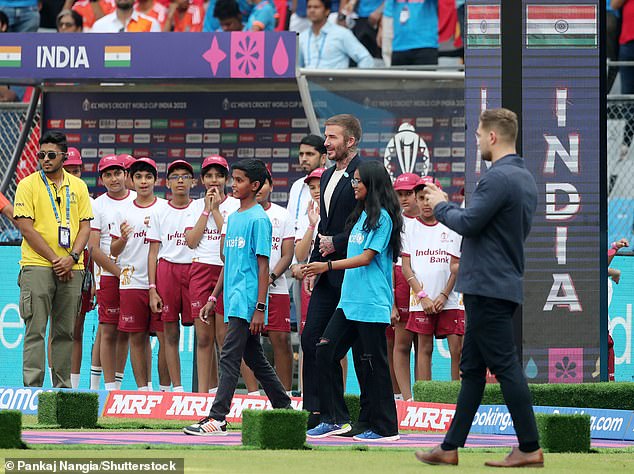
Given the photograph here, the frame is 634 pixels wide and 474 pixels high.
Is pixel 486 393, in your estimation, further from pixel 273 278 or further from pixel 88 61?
pixel 88 61

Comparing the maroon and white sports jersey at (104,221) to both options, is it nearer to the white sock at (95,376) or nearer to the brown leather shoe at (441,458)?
the white sock at (95,376)

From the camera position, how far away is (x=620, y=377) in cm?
1539

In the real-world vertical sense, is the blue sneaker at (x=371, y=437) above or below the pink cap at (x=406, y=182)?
below

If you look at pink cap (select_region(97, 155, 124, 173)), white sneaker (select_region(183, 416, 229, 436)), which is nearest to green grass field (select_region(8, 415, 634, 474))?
→ white sneaker (select_region(183, 416, 229, 436))

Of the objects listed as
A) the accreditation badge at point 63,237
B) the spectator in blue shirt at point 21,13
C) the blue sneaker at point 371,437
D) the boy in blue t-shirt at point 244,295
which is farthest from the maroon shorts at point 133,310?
the spectator in blue shirt at point 21,13

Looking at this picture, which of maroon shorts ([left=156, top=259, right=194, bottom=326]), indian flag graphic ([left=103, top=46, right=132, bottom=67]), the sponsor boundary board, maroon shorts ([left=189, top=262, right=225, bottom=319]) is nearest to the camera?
the sponsor boundary board

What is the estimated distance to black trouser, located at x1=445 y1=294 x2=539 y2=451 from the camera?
8.19m

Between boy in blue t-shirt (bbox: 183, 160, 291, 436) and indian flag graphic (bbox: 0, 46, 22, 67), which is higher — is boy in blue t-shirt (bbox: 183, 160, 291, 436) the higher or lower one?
the lower one

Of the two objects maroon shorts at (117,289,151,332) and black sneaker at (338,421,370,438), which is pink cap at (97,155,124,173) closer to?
maroon shorts at (117,289,151,332)

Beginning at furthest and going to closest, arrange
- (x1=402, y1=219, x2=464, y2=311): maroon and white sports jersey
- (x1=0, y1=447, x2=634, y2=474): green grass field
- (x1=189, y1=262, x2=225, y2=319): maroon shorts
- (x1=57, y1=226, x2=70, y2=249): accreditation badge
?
1. (x1=402, y1=219, x2=464, y2=311): maroon and white sports jersey
2. (x1=189, y1=262, x2=225, y2=319): maroon shorts
3. (x1=57, y1=226, x2=70, y2=249): accreditation badge
4. (x1=0, y1=447, x2=634, y2=474): green grass field

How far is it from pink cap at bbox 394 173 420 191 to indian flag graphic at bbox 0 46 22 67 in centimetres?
478

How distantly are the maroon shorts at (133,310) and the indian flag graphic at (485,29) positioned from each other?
4.57 meters

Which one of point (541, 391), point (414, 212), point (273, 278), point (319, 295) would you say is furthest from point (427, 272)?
point (319, 295)

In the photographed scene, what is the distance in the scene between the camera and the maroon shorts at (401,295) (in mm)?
14562
